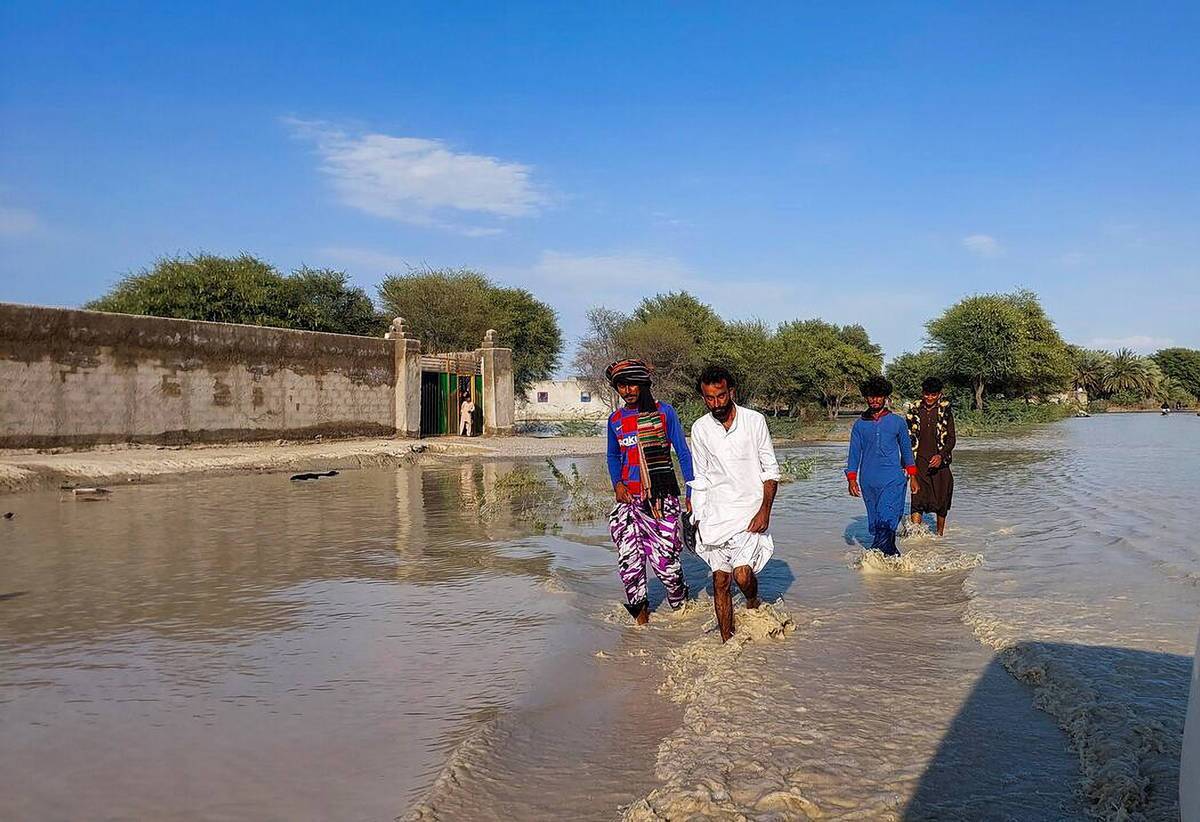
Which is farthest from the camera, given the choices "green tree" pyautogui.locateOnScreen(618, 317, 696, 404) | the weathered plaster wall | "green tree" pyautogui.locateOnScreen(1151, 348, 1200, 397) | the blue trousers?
"green tree" pyautogui.locateOnScreen(1151, 348, 1200, 397)

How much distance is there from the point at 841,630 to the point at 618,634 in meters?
1.42

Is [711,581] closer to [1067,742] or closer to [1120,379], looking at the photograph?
[1067,742]

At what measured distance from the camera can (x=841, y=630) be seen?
5.57 meters

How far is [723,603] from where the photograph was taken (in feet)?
17.0

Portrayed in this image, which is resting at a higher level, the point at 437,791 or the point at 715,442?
the point at 715,442

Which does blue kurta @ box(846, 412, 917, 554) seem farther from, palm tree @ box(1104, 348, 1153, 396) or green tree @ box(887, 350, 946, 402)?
palm tree @ box(1104, 348, 1153, 396)

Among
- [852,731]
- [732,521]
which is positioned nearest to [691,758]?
[852,731]

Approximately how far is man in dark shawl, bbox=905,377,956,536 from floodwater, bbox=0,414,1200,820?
633 millimetres

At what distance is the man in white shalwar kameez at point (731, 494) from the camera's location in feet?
16.9

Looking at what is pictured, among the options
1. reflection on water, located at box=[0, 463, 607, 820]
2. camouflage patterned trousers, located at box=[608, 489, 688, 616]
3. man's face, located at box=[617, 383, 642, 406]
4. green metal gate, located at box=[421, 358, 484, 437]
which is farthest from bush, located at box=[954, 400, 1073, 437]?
man's face, located at box=[617, 383, 642, 406]

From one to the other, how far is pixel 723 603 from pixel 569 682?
111cm

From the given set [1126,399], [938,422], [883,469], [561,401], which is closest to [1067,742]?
[883,469]

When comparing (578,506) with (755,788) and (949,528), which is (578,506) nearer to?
(949,528)

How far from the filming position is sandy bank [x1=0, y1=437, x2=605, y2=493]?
45.5 feet
